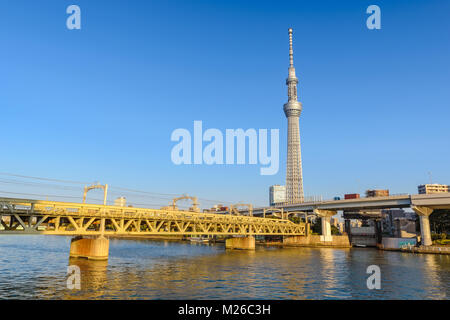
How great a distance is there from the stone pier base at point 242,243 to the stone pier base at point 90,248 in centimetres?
5797

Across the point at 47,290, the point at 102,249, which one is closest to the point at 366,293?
the point at 47,290

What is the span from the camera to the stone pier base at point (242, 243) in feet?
358

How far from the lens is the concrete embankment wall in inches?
4998

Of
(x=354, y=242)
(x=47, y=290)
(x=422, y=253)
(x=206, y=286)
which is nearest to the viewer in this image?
(x=47, y=290)

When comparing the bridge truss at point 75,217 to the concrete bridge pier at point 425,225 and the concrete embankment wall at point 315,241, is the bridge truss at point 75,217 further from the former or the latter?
the concrete bridge pier at point 425,225

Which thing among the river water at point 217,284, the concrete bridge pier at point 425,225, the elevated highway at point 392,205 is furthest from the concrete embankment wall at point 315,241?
the river water at point 217,284

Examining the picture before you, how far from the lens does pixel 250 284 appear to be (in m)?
40.0

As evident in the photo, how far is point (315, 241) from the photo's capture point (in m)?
132

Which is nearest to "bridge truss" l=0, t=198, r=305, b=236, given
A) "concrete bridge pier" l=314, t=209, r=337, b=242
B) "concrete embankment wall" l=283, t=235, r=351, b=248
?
"concrete embankment wall" l=283, t=235, r=351, b=248

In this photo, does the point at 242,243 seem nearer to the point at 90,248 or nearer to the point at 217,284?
the point at 90,248

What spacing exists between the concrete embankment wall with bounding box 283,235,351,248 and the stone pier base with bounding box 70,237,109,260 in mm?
89978

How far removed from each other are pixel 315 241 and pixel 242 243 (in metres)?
38.2
